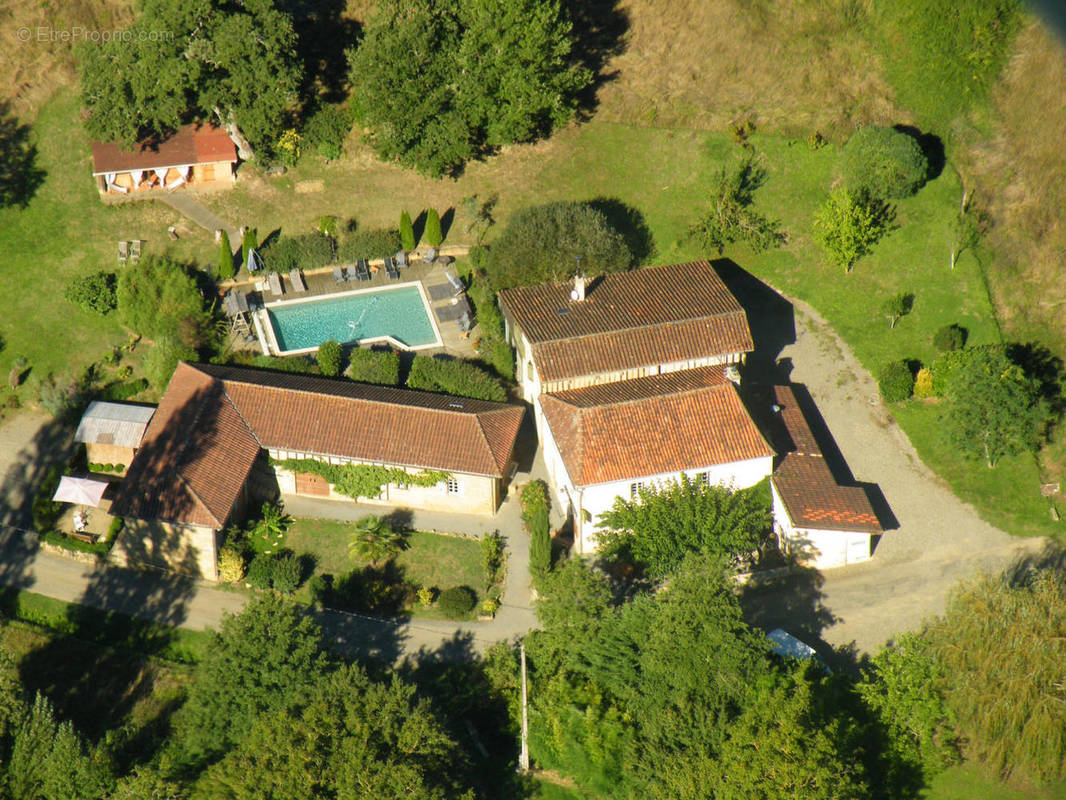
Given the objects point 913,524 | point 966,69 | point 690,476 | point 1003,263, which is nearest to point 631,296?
point 690,476

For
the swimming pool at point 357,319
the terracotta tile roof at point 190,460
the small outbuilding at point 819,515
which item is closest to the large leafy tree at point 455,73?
the swimming pool at point 357,319

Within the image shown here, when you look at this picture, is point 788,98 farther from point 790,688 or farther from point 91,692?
point 91,692

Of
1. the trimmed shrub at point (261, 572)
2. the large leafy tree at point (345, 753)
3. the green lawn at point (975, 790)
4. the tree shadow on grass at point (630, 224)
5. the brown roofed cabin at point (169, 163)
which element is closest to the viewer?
the large leafy tree at point (345, 753)

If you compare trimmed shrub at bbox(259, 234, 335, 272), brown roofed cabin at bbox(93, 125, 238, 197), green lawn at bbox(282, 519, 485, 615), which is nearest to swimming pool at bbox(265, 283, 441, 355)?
trimmed shrub at bbox(259, 234, 335, 272)

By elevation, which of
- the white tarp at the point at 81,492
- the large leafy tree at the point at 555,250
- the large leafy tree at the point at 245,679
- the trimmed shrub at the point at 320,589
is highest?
the large leafy tree at the point at 555,250

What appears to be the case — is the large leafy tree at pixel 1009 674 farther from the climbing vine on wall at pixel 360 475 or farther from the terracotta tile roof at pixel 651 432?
the climbing vine on wall at pixel 360 475
